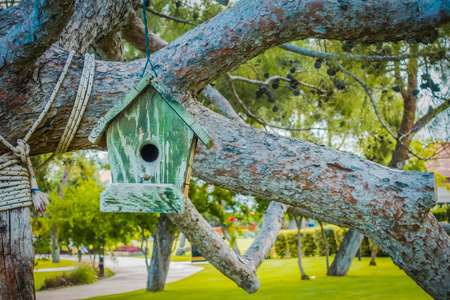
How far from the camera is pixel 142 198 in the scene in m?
1.59

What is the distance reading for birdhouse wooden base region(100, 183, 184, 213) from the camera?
157 cm

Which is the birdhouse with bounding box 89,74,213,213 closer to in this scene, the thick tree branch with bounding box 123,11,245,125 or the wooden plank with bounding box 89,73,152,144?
the wooden plank with bounding box 89,73,152,144

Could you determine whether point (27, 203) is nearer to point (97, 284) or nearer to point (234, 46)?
point (234, 46)

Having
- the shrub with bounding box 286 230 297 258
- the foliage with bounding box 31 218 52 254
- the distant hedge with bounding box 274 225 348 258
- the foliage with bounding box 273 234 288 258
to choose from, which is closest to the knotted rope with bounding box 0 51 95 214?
the foliage with bounding box 31 218 52 254

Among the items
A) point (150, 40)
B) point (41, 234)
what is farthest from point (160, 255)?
point (150, 40)

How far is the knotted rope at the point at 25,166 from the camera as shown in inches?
81.4

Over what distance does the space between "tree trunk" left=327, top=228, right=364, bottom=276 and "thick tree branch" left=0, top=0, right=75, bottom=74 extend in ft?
25.3

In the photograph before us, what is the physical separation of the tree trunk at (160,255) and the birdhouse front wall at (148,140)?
21.8ft

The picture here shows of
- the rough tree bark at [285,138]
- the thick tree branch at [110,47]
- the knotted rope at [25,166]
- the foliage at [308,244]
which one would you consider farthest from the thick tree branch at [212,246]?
the foliage at [308,244]

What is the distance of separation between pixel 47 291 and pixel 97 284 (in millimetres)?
1550

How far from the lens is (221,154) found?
2342 mm

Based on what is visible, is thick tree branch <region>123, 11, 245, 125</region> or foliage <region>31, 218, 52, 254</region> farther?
foliage <region>31, 218, 52, 254</region>

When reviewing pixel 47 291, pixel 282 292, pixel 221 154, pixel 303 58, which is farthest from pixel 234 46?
pixel 47 291

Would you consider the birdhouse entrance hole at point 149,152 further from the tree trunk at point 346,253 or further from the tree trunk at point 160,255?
the tree trunk at point 346,253
